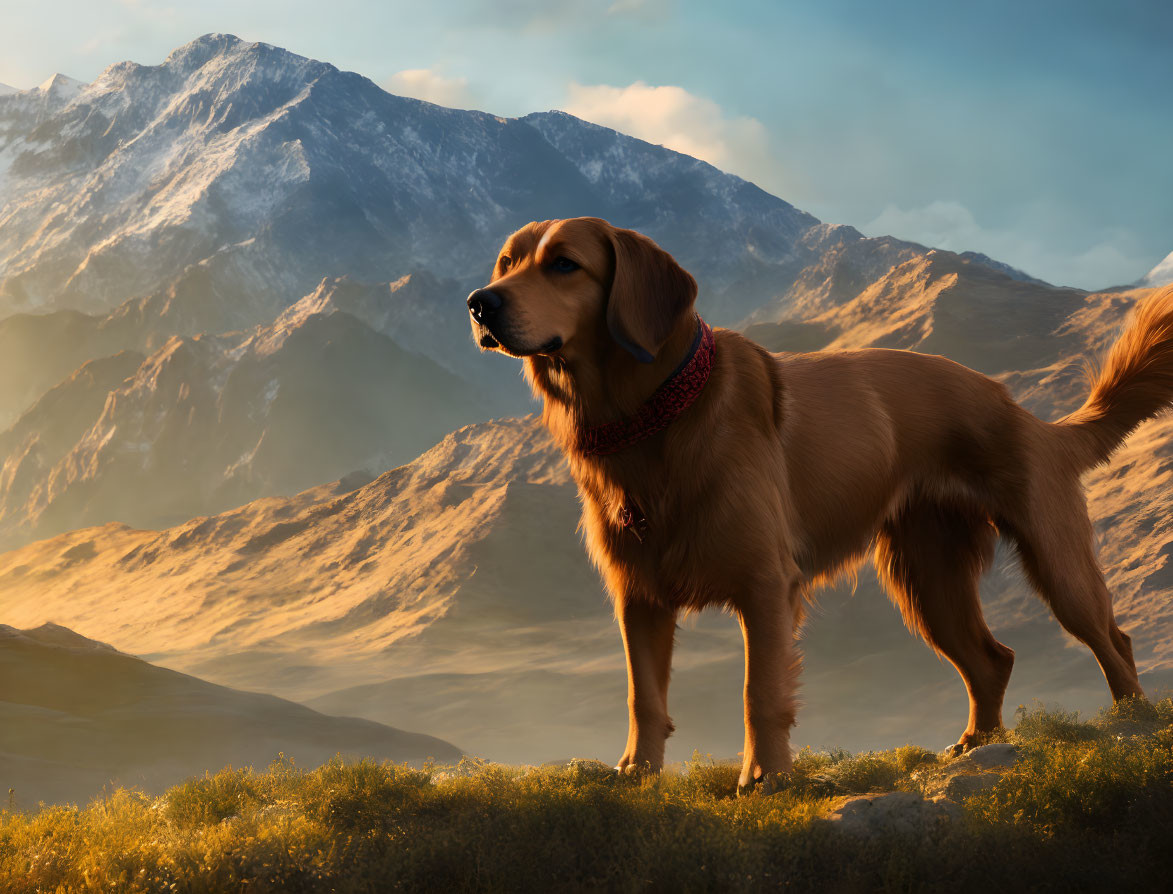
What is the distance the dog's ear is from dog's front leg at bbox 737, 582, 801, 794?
1.64 m

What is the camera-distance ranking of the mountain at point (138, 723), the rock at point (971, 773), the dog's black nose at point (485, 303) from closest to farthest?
1. the dog's black nose at point (485, 303)
2. the rock at point (971, 773)
3. the mountain at point (138, 723)

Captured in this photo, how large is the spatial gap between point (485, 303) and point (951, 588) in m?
4.72

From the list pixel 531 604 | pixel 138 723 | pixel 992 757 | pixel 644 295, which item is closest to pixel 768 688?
pixel 992 757

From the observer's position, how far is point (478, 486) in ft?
433

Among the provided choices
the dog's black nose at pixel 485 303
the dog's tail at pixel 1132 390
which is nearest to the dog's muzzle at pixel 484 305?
the dog's black nose at pixel 485 303

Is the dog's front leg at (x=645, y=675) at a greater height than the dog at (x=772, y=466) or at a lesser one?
lesser

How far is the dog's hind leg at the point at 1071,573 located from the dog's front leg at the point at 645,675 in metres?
2.68

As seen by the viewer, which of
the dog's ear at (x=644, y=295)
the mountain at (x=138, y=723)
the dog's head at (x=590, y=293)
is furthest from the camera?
the mountain at (x=138, y=723)

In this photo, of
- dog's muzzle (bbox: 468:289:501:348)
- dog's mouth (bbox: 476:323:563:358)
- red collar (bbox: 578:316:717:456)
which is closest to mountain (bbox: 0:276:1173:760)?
red collar (bbox: 578:316:717:456)

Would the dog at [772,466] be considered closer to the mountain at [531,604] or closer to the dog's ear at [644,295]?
the dog's ear at [644,295]

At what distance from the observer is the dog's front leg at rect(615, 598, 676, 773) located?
6238 mm

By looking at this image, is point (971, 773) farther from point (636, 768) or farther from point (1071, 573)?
point (636, 768)

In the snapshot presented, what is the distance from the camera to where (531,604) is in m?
124

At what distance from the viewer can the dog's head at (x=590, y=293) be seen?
520 cm
